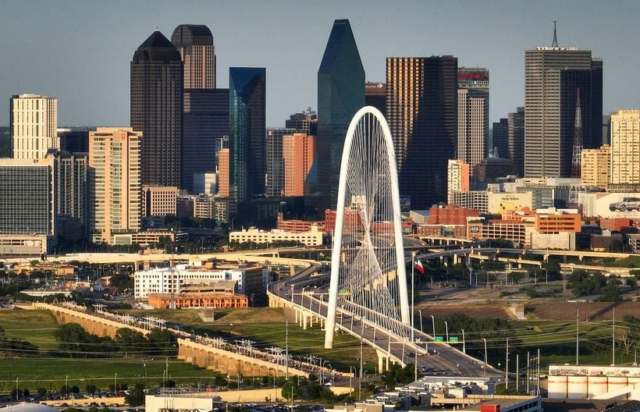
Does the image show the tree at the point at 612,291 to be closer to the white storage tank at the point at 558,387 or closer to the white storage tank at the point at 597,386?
the white storage tank at the point at 597,386

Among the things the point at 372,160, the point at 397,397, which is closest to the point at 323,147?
the point at 372,160

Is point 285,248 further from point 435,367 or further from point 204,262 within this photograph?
point 435,367

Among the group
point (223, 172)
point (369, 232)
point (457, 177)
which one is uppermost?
point (223, 172)

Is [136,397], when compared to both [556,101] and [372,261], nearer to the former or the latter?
[372,261]

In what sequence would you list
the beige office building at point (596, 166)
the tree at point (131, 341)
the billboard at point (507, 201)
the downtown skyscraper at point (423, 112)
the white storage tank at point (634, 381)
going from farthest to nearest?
the downtown skyscraper at point (423, 112)
the beige office building at point (596, 166)
the billboard at point (507, 201)
the tree at point (131, 341)
the white storage tank at point (634, 381)

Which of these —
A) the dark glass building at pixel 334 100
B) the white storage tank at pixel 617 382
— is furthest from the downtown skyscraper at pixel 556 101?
the white storage tank at pixel 617 382

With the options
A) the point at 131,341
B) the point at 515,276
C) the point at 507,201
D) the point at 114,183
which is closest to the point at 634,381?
the point at 131,341

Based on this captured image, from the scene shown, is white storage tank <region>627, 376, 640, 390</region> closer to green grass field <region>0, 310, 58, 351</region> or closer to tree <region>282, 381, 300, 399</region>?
tree <region>282, 381, 300, 399</region>
